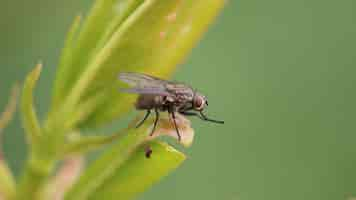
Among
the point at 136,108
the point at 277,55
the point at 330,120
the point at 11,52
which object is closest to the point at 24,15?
the point at 11,52

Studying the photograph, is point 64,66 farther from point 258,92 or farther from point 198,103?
point 258,92

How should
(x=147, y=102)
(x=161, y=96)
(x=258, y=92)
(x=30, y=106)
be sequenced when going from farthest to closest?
1. (x=258, y=92)
2. (x=161, y=96)
3. (x=147, y=102)
4. (x=30, y=106)

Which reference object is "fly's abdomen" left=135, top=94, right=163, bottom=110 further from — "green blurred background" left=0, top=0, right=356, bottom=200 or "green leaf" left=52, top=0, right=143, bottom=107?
"green blurred background" left=0, top=0, right=356, bottom=200

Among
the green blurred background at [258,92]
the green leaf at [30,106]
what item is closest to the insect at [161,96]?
the green leaf at [30,106]

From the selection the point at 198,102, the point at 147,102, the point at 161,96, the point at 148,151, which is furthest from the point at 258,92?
the point at 148,151

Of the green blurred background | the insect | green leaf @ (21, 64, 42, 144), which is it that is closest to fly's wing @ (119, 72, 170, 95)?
the insect

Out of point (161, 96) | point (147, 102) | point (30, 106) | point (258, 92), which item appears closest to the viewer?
point (30, 106)

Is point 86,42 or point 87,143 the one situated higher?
Answer: point 86,42
